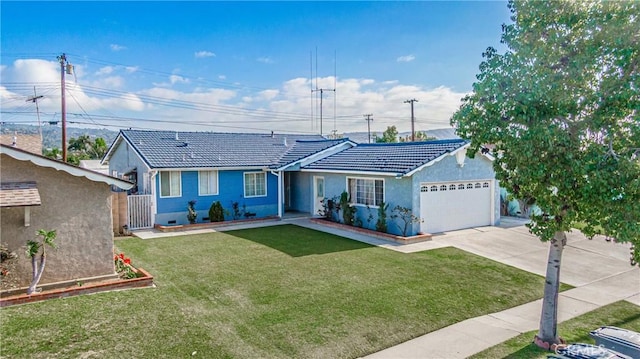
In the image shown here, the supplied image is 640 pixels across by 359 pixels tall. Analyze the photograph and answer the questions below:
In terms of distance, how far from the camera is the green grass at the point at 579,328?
22.9 ft

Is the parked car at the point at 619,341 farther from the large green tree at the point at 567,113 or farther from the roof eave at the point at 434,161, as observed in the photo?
the roof eave at the point at 434,161

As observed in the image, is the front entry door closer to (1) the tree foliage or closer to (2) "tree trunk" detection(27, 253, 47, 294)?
(2) "tree trunk" detection(27, 253, 47, 294)

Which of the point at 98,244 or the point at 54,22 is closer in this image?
the point at 98,244

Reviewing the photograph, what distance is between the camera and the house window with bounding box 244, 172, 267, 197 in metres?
22.2

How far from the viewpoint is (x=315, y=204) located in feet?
74.3

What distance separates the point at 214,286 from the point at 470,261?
803 cm

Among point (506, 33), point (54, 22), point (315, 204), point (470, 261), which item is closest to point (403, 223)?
point (470, 261)

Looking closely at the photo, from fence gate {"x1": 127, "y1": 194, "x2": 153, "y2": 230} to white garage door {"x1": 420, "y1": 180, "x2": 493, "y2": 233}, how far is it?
1241cm

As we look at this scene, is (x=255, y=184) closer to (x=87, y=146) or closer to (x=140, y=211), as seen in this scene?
(x=140, y=211)

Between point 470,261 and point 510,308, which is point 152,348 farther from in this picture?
point 470,261

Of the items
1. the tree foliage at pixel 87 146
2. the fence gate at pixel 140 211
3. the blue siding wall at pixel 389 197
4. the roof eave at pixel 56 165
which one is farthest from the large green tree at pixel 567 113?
the tree foliage at pixel 87 146

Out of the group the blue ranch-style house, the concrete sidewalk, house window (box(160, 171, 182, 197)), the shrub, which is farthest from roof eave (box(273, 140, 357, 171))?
house window (box(160, 171, 182, 197))

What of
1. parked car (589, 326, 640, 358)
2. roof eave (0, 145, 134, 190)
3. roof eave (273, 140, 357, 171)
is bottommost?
parked car (589, 326, 640, 358)

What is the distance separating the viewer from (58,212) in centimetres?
947
